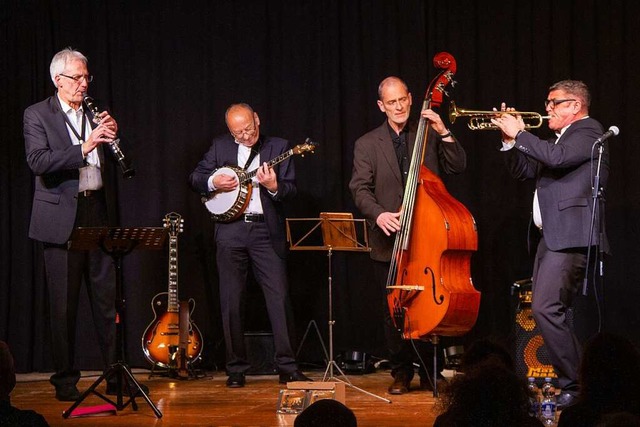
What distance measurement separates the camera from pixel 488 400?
2.35 metres

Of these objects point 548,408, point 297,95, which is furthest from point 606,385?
point 297,95

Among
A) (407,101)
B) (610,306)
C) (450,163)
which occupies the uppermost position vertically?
(407,101)

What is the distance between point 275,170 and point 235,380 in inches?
65.8

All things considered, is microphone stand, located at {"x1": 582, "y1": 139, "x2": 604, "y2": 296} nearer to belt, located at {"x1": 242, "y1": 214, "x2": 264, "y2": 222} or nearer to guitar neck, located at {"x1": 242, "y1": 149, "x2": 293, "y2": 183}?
guitar neck, located at {"x1": 242, "y1": 149, "x2": 293, "y2": 183}

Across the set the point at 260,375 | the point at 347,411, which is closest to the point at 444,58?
the point at 260,375

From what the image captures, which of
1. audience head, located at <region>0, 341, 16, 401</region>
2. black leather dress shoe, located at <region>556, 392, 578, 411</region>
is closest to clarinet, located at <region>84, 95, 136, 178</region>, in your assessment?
audience head, located at <region>0, 341, 16, 401</region>

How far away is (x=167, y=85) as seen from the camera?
7.96 metres

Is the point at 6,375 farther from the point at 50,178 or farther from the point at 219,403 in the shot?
the point at 50,178

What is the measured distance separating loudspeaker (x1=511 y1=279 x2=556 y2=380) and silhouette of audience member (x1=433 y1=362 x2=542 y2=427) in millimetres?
4256

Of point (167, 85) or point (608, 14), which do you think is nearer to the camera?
point (608, 14)

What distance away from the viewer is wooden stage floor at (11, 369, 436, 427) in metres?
5.10

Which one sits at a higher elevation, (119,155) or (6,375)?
(119,155)

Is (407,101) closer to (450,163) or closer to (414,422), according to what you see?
(450,163)

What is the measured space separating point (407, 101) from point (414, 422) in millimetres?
2401
